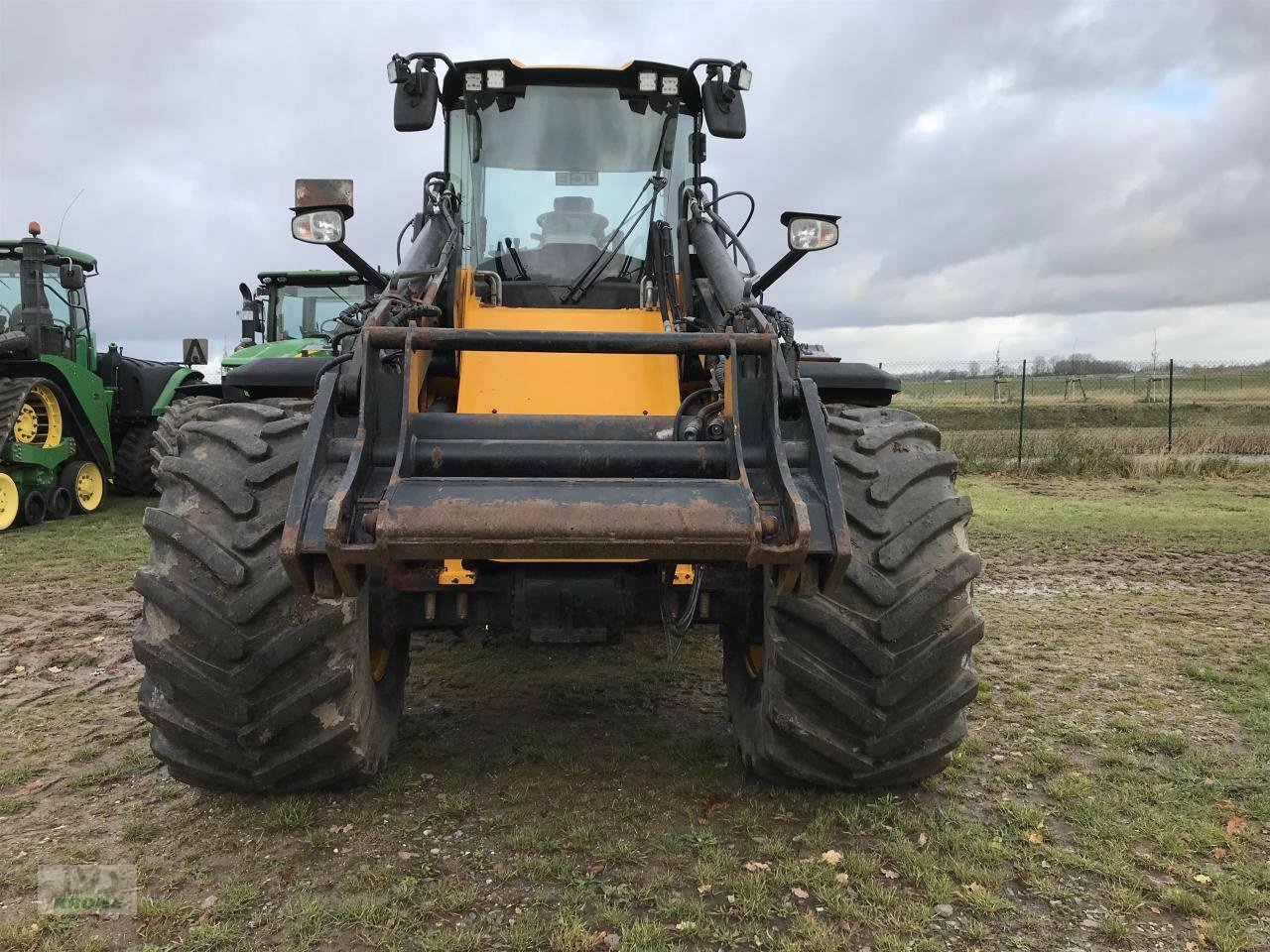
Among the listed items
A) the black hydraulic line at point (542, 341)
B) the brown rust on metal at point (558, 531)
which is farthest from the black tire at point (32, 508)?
the brown rust on metal at point (558, 531)

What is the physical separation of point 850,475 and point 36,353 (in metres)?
11.8

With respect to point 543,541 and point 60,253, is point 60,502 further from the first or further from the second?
point 543,541

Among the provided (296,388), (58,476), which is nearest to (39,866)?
(296,388)

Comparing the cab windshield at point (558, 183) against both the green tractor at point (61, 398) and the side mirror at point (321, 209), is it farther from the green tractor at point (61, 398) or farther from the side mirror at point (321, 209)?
the green tractor at point (61, 398)

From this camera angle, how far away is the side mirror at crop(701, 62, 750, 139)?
4.73 m

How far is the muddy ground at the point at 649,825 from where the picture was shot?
2.78 m

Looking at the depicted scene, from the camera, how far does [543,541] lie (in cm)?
255

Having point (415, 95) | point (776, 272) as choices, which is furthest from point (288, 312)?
point (776, 272)

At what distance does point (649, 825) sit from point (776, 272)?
2.44 meters

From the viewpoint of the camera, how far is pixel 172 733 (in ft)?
10.3

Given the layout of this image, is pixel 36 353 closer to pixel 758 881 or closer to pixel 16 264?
pixel 16 264

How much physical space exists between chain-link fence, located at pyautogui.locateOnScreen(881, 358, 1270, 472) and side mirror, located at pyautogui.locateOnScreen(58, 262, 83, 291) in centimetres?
1368

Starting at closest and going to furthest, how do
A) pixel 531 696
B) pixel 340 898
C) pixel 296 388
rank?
pixel 340 898 < pixel 296 388 < pixel 531 696

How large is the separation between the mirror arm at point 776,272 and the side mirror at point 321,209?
173 centimetres
